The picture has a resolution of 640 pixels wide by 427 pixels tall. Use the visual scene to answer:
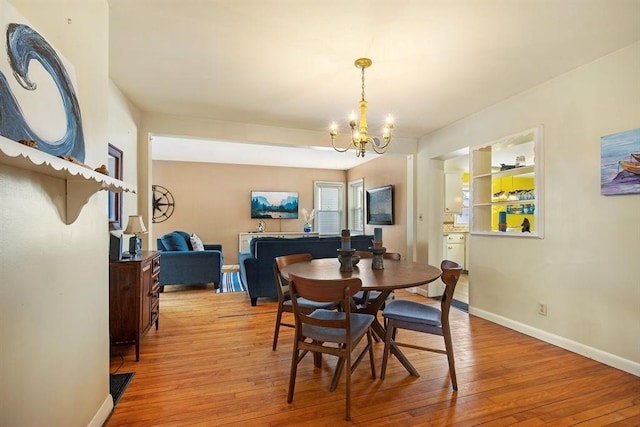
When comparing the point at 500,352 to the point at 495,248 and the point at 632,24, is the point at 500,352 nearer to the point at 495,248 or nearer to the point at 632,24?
the point at 495,248

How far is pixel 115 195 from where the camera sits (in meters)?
3.02

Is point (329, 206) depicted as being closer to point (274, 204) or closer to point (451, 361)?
point (274, 204)

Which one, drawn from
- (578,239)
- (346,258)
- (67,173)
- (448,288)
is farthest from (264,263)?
(578,239)

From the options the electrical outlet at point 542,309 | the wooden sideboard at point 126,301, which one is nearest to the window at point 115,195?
the wooden sideboard at point 126,301

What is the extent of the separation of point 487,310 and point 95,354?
148 inches

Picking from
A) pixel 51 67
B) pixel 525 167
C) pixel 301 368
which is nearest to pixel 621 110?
pixel 525 167

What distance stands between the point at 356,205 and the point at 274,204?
209cm

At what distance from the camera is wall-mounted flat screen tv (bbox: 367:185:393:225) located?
582cm

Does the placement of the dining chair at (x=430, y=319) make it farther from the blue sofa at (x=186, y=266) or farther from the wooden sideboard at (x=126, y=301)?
the blue sofa at (x=186, y=266)

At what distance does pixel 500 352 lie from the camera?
2.71m

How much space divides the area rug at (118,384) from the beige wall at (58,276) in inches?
8.4

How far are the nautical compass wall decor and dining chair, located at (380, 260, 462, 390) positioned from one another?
6061 mm

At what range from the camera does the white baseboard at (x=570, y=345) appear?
2.36 metres

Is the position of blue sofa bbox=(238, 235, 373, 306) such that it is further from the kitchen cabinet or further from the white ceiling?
the kitchen cabinet
